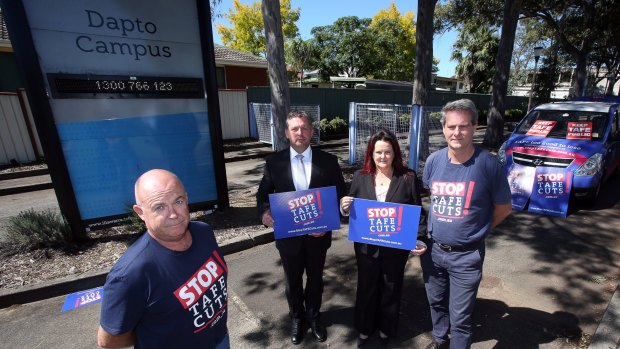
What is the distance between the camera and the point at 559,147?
18.8 ft

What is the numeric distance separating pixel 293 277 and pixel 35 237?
3991 millimetres

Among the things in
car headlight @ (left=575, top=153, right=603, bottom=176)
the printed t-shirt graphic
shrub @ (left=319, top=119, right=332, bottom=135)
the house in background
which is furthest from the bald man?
the house in background

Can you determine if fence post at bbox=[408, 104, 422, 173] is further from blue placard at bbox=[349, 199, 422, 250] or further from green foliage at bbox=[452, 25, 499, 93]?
green foliage at bbox=[452, 25, 499, 93]

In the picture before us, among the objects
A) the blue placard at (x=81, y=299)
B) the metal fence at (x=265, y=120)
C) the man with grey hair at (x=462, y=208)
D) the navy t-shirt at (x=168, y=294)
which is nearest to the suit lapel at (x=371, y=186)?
the man with grey hair at (x=462, y=208)

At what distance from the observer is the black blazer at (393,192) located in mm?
2400

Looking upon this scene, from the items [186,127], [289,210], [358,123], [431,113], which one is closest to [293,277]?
[289,210]

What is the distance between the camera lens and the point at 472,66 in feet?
105

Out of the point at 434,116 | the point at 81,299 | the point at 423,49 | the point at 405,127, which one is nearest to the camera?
the point at 81,299

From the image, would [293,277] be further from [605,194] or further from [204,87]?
[605,194]

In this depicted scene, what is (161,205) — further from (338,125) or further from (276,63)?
(338,125)

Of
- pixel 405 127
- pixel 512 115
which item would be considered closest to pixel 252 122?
pixel 405 127

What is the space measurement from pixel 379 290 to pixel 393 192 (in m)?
0.91

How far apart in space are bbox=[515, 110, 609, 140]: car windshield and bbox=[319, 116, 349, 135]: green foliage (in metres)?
8.66

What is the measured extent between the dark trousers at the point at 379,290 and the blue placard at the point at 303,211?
397 mm
